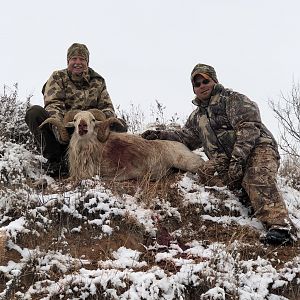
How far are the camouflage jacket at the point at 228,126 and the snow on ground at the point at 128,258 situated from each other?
83cm

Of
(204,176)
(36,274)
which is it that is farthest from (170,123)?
(36,274)

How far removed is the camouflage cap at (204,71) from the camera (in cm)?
748

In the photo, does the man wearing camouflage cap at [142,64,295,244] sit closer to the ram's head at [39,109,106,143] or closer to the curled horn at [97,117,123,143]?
the curled horn at [97,117,123,143]

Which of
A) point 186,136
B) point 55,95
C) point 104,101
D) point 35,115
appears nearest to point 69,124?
point 35,115

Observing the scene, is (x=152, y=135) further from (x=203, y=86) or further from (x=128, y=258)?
(x=128, y=258)

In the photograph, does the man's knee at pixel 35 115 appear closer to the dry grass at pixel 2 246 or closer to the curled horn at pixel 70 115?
the curled horn at pixel 70 115

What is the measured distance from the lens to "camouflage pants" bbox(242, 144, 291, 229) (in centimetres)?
626

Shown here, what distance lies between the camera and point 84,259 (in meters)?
5.16

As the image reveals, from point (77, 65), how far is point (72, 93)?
0.45 metres

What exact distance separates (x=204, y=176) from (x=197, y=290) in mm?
2868

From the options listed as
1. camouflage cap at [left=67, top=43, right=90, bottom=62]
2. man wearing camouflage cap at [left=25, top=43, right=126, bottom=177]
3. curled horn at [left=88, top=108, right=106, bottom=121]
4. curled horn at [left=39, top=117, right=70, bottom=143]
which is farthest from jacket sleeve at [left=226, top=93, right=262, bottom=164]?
camouflage cap at [left=67, top=43, right=90, bottom=62]

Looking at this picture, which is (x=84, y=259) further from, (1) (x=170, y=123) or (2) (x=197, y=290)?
(1) (x=170, y=123)

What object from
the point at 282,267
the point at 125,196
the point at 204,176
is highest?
the point at 204,176

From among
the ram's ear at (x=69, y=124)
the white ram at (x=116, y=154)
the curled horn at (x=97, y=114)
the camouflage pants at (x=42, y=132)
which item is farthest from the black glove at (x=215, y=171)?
the camouflage pants at (x=42, y=132)
